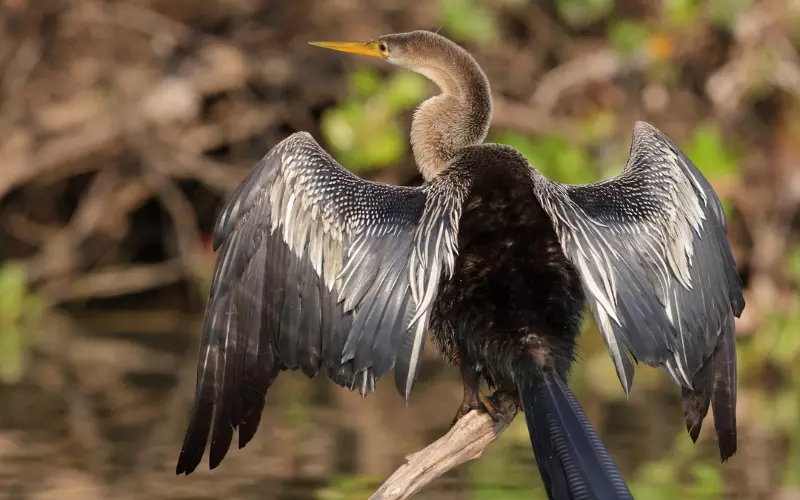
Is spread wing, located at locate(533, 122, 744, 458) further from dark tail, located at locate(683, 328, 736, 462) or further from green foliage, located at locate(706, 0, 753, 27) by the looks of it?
green foliage, located at locate(706, 0, 753, 27)

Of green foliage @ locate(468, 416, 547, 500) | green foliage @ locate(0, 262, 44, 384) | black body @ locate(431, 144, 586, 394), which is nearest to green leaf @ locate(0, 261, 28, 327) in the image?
green foliage @ locate(0, 262, 44, 384)

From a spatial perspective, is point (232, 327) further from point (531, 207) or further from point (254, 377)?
point (531, 207)

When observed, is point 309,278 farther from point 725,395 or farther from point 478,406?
point 725,395

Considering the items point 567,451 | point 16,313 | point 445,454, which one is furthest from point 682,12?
point 567,451

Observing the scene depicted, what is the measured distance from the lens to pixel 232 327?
432 cm

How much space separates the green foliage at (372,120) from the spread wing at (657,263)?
535 centimetres

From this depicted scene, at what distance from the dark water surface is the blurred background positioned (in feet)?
0.21

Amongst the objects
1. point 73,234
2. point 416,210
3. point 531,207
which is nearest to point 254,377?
point 416,210

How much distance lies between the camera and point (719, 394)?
Answer: 4562 mm

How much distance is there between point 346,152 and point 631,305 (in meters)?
6.51

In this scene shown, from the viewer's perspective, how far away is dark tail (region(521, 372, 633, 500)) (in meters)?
3.53

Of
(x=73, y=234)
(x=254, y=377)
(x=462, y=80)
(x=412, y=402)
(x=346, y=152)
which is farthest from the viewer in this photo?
(x=73, y=234)

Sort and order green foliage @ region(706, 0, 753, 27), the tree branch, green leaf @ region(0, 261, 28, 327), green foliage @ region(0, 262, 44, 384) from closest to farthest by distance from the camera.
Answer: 1. the tree branch
2. green foliage @ region(0, 262, 44, 384)
3. green foliage @ region(706, 0, 753, 27)
4. green leaf @ region(0, 261, 28, 327)

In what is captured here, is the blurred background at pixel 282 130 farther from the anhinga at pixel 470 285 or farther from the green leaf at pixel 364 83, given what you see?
the anhinga at pixel 470 285
